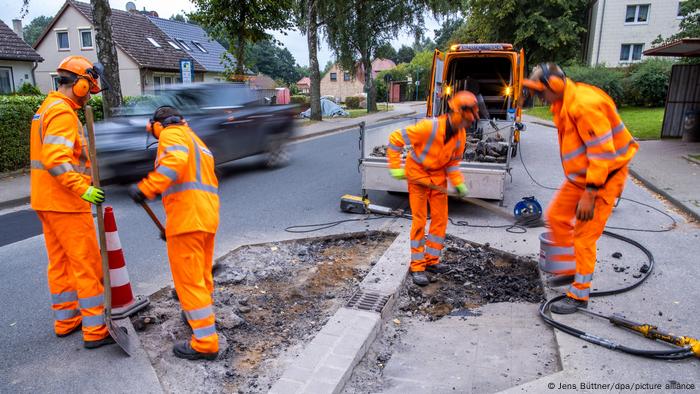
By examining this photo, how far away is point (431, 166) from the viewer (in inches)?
177

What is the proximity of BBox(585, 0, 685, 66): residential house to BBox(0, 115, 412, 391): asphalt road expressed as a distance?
31495 millimetres

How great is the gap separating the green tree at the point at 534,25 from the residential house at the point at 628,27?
182cm

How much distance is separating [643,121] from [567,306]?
19172mm

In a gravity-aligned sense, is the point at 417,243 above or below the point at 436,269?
above

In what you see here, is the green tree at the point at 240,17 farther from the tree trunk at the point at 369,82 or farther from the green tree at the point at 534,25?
the green tree at the point at 534,25

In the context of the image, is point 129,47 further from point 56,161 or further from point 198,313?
point 198,313

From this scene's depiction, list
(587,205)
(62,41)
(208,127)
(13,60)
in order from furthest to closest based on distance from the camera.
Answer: (62,41) < (13,60) < (208,127) < (587,205)

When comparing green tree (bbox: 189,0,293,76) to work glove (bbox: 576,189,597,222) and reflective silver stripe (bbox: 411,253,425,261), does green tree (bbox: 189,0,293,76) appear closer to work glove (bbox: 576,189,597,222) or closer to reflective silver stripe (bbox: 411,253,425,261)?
reflective silver stripe (bbox: 411,253,425,261)

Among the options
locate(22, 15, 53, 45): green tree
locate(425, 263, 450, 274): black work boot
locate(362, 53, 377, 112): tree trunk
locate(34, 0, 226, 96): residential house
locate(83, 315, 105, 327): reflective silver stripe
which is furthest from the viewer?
locate(22, 15, 53, 45): green tree

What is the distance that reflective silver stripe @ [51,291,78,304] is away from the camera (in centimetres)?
350

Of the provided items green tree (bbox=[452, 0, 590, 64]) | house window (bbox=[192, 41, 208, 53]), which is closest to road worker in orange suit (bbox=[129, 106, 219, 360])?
green tree (bbox=[452, 0, 590, 64])

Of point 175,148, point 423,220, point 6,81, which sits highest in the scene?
point 6,81

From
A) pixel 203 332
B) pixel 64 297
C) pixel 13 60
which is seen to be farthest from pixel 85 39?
pixel 203 332

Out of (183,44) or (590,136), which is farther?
(183,44)
